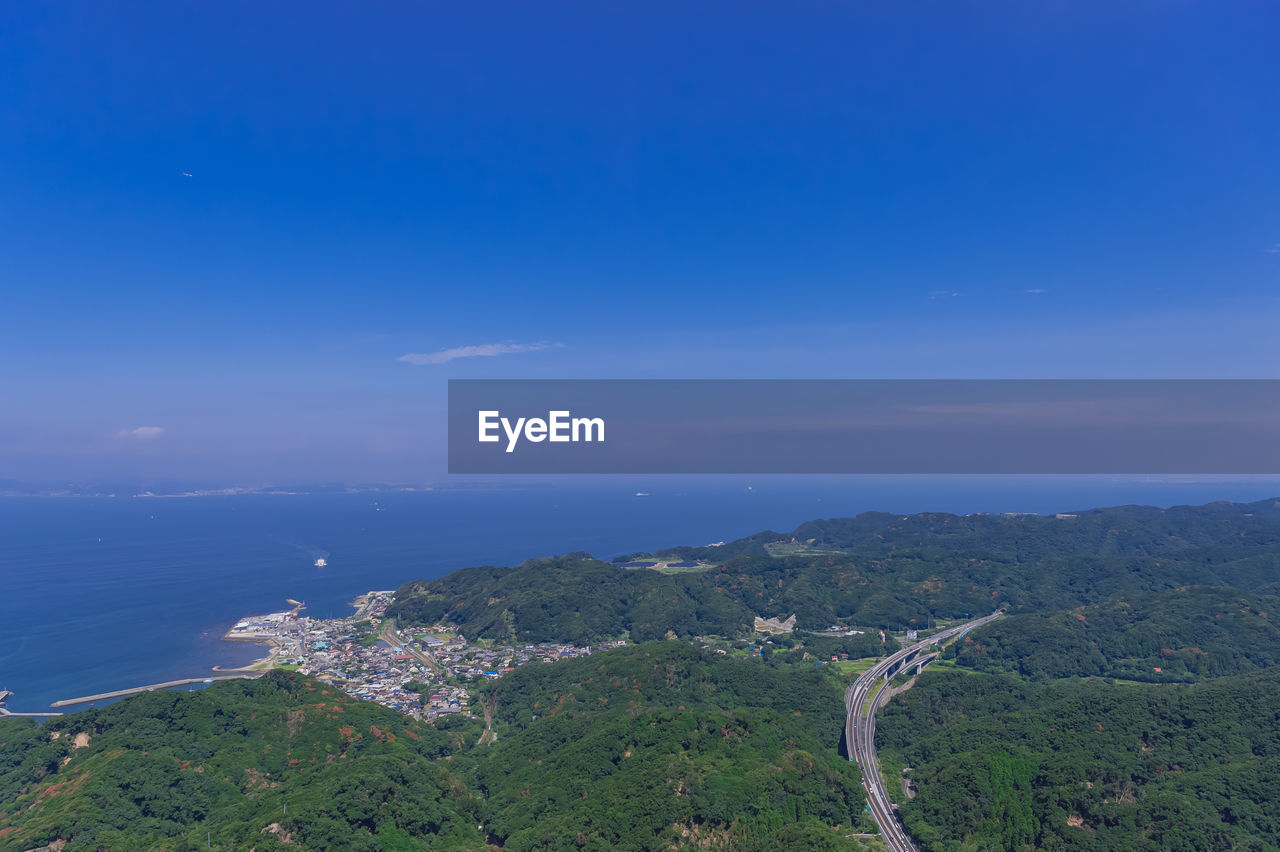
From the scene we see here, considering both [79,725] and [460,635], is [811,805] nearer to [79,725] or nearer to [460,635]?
[79,725]

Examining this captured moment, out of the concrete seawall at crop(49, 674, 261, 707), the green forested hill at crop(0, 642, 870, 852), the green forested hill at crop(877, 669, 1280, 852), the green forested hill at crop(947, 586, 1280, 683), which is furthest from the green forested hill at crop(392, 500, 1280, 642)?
the green forested hill at crop(877, 669, 1280, 852)

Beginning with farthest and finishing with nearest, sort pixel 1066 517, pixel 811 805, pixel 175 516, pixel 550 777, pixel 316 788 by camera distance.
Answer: pixel 175 516 → pixel 1066 517 → pixel 550 777 → pixel 811 805 → pixel 316 788

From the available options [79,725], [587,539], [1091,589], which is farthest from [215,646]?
[1091,589]

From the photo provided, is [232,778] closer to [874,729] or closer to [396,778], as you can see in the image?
[396,778]

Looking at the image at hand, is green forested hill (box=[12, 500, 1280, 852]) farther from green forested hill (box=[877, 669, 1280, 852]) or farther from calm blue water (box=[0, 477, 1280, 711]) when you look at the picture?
calm blue water (box=[0, 477, 1280, 711])

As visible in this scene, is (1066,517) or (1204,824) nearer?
(1204,824)

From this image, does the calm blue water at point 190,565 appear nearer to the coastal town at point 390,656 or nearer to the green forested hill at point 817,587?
the coastal town at point 390,656
